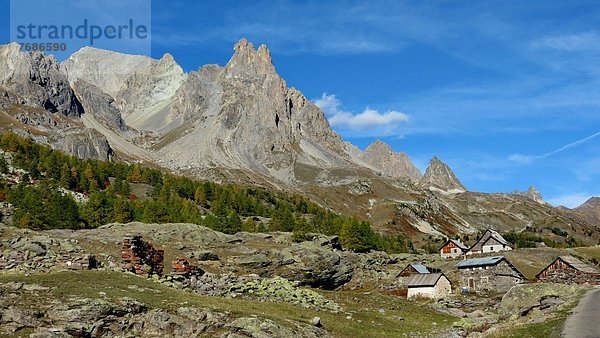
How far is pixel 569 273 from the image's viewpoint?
100688 millimetres

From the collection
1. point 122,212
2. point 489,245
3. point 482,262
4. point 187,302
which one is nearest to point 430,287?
point 482,262

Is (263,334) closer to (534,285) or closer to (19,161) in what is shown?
(534,285)

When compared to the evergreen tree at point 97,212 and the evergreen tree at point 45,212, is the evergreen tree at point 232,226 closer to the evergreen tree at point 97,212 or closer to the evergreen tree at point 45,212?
the evergreen tree at point 97,212

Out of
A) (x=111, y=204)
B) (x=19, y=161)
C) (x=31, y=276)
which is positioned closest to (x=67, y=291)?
(x=31, y=276)

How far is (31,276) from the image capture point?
35.8m

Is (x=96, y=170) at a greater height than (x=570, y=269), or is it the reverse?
(x=96, y=170)

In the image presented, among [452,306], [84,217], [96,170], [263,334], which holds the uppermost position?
[96,170]

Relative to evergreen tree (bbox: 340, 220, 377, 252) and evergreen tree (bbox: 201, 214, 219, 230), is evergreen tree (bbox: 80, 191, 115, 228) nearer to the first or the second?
evergreen tree (bbox: 201, 214, 219, 230)

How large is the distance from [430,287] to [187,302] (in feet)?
202

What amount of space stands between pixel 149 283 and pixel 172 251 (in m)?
39.2

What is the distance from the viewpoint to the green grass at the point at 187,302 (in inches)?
1341

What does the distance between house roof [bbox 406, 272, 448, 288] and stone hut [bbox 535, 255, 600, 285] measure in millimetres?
25808

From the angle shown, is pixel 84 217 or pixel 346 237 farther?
pixel 346 237

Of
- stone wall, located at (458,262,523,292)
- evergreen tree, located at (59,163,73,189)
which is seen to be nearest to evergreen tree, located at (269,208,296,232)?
stone wall, located at (458,262,523,292)
